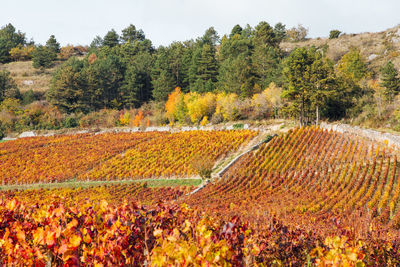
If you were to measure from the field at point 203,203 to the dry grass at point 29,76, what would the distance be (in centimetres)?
3248

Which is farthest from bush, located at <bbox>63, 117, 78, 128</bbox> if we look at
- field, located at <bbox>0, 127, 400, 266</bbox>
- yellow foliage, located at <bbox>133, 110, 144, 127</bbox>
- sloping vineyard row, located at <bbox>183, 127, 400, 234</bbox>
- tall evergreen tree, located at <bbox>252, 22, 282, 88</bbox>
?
sloping vineyard row, located at <bbox>183, 127, 400, 234</bbox>

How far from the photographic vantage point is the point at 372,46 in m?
62.2

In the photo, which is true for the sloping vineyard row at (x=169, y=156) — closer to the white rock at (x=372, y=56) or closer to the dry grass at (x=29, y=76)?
the white rock at (x=372, y=56)

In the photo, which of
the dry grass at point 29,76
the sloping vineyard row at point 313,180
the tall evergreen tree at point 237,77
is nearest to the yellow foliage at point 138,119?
the tall evergreen tree at point 237,77

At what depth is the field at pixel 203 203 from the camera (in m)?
2.44

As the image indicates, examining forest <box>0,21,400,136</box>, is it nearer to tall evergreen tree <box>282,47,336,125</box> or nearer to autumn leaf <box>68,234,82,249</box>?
tall evergreen tree <box>282,47,336,125</box>

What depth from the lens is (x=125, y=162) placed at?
86.0ft

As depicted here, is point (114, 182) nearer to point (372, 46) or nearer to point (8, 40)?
point (372, 46)

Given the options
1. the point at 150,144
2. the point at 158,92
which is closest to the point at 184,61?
the point at 158,92

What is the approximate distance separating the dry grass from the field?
1279 inches

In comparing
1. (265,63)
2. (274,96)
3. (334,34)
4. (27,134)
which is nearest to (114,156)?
(274,96)

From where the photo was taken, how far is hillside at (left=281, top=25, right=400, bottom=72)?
52.8 meters

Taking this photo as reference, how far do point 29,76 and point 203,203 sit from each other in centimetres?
7396

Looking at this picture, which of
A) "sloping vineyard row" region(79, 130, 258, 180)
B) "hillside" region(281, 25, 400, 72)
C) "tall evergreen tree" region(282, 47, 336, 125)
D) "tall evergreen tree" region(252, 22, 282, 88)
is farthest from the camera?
"hillside" region(281, 25, 400, 72)
